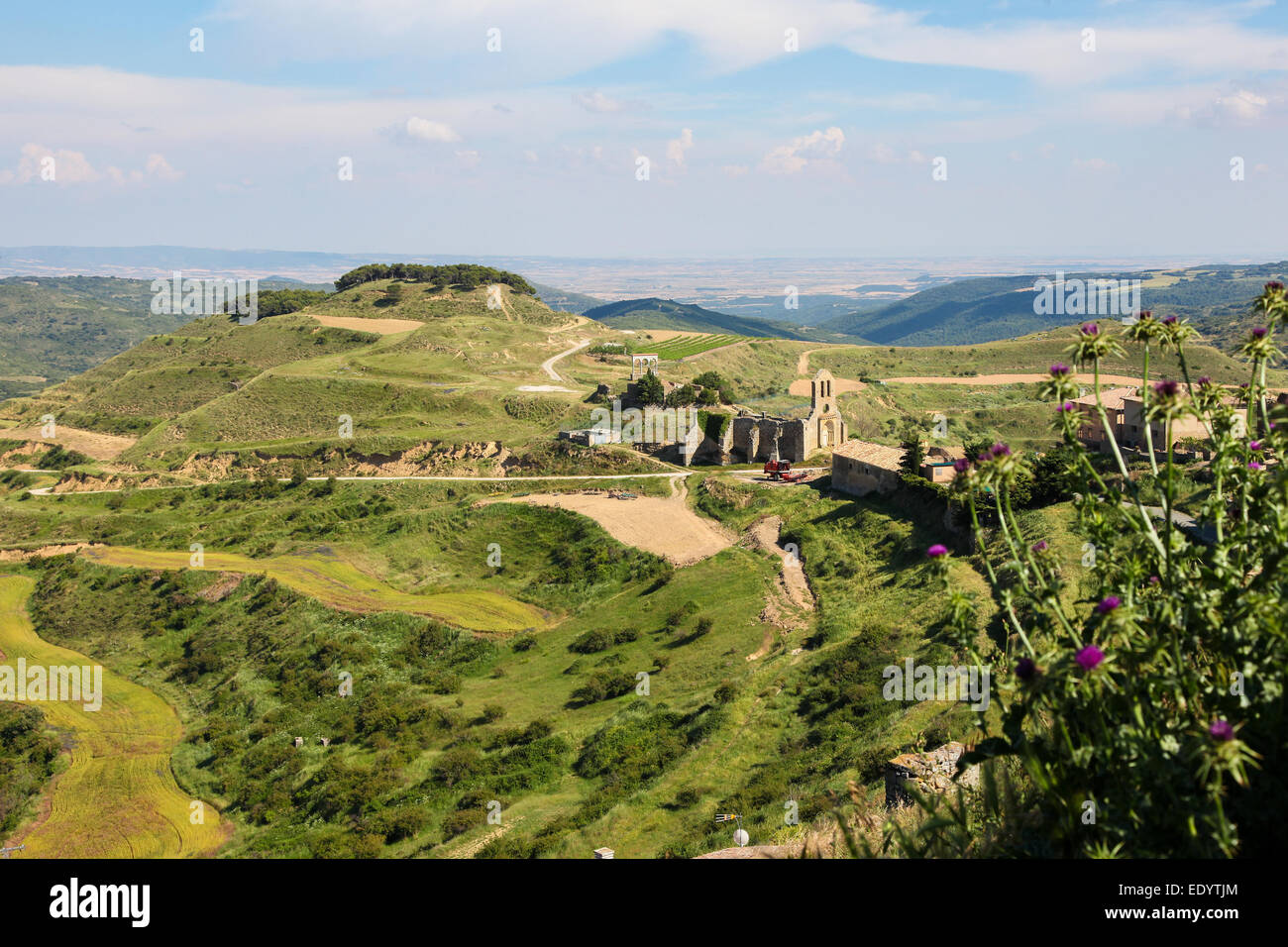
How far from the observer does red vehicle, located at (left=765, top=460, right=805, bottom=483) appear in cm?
5450

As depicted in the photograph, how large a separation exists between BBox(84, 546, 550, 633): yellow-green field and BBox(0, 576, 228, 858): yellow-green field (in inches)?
413

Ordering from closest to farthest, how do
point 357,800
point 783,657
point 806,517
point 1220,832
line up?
point 1220,832, point 357,800, point 783,657, point 806,517

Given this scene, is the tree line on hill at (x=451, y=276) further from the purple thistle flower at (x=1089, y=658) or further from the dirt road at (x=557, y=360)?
the purple thistle flower at (x=1089, y=658)

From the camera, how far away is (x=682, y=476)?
61094 millimetres

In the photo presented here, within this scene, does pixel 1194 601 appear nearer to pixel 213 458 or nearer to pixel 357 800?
pixel 357 800

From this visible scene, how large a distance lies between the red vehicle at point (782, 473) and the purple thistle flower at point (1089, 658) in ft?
158

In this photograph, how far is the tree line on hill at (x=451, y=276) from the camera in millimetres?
135625

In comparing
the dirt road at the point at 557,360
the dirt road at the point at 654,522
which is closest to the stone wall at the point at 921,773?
the dirt road at the point at 654,522

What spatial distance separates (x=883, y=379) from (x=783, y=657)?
258 ft

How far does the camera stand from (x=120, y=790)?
35.5 m

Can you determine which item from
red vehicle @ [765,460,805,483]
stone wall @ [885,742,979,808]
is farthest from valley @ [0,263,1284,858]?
red vehicle @ [765,460,805,483]

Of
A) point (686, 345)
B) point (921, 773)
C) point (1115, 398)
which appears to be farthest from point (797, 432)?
point (686, 345)

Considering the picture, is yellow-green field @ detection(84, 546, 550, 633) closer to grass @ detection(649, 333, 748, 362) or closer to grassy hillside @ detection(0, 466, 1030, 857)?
grassy hillside @ detection(0, 466, 1030, 857)
